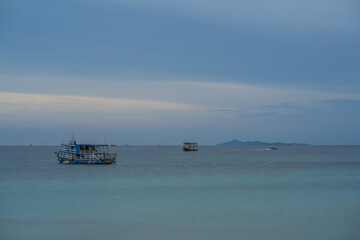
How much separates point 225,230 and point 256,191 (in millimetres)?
13580

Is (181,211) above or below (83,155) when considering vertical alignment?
below

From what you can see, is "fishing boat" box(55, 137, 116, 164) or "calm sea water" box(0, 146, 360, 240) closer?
"calm sea water" box(0, 146, 360, 240)

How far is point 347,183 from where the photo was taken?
38688mm

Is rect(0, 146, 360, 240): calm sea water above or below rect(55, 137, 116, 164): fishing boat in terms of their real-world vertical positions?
below

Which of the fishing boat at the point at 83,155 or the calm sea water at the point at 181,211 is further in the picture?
the fishing boat at the point at 83,155

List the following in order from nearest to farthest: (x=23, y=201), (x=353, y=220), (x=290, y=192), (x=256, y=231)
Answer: (x=256, y=231) < (x=353, y=220) < (x=23, y=201) < (x=290, y=192)

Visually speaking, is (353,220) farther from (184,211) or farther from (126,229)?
(126,229)

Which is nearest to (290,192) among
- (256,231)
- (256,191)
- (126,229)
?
(256,191)

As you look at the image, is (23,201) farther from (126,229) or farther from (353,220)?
(353,220)

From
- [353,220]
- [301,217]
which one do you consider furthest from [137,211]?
[353,220]

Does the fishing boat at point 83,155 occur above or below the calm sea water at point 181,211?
above

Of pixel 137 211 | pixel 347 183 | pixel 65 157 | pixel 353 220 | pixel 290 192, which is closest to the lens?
pixel 353 220

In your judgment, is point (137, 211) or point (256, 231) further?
point (137, 211)

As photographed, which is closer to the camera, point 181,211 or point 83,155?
point 181,211
